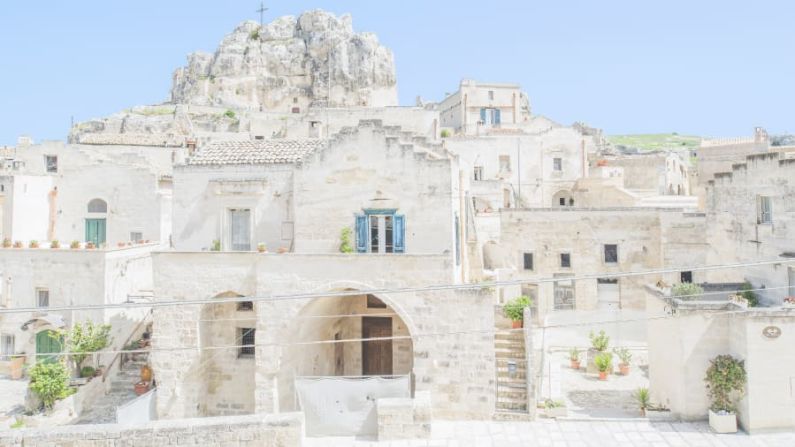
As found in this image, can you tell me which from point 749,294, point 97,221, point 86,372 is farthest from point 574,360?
point 97,221

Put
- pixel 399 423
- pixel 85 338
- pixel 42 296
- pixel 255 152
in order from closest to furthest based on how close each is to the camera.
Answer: pixel 399 423 < pixel 255 152 < pixel 85 338 < pixel 42 296

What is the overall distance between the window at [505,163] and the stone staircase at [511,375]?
2143 cm

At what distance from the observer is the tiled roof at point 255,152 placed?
67.7 ft

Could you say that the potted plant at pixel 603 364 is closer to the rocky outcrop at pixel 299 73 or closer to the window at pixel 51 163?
the window at pixel 51 163

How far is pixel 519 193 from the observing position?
39.8m

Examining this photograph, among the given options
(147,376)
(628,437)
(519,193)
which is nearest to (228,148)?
(147,376)

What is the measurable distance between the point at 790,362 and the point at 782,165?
7.69 meters

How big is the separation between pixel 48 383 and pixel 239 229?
8861mm

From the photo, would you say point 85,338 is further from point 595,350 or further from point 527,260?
point 527,260

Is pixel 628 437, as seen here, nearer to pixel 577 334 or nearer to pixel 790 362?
pixel 790 362

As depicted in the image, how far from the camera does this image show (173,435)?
43.9ft

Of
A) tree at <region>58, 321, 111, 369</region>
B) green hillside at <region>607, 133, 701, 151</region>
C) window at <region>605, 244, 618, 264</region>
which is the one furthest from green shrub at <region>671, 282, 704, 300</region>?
green hillside at <region>607, 133, 701, 151</region>

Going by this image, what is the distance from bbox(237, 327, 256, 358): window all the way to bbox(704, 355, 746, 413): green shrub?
590 inches

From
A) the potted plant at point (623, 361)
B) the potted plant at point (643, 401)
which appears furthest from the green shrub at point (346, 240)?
the potted plant at point (623, 361)
